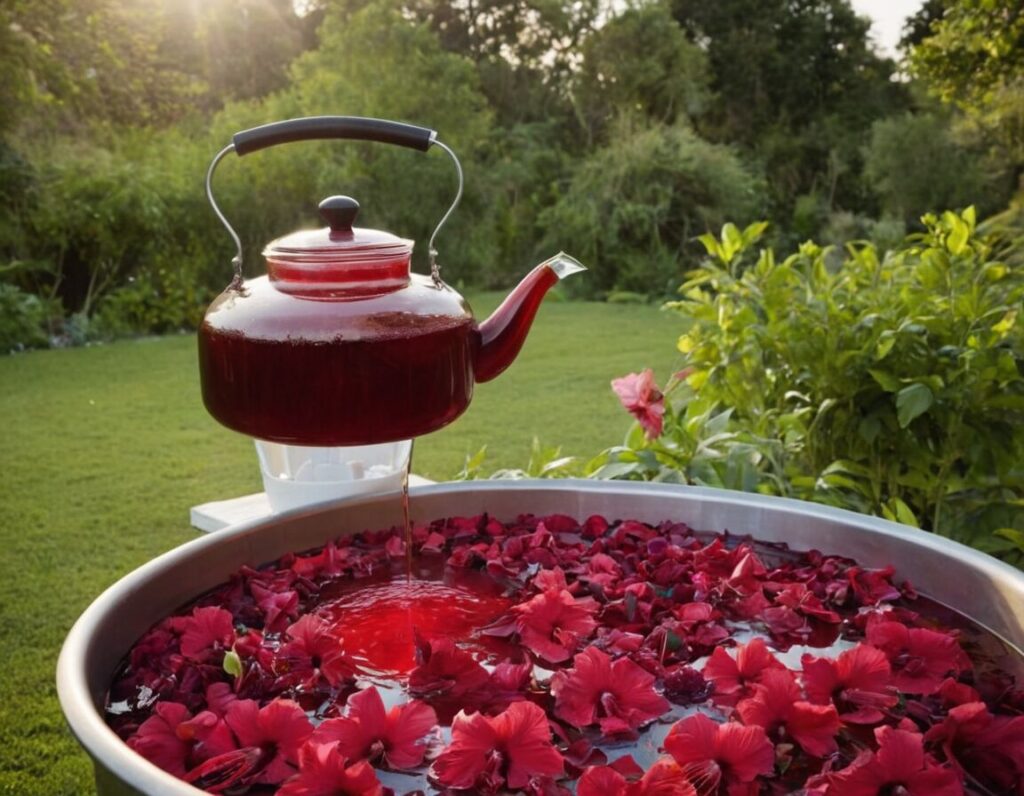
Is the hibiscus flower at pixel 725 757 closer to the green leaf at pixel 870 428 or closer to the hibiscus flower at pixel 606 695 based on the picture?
the hibiscus flower at pixel 606 695

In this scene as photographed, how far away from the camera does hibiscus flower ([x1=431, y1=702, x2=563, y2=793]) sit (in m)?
0.80

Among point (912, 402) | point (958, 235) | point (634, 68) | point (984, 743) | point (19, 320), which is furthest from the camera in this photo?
point (634, 68)

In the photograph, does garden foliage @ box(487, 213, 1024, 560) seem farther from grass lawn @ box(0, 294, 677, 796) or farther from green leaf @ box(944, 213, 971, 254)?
grass lawn @ box(0, 294, 677, 796)

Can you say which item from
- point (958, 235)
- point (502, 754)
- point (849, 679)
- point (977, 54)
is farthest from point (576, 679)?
point (977, 54)

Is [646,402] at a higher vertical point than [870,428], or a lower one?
higher

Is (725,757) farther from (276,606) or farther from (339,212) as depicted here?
(339,212)

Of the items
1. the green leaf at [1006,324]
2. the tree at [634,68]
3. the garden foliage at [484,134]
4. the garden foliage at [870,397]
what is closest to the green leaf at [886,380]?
the garden foliage at [870,397]

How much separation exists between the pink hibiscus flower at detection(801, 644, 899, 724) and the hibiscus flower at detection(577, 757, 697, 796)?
0.73 ft

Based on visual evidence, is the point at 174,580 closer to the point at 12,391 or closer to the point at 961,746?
the point at 961,746

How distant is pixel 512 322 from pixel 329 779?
627 mm

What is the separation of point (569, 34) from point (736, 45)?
3.21 m

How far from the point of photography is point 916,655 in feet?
3.28

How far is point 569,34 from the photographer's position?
50.8 ft

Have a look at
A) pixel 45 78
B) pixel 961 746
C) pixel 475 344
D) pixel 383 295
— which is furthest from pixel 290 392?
pixel 45 78
